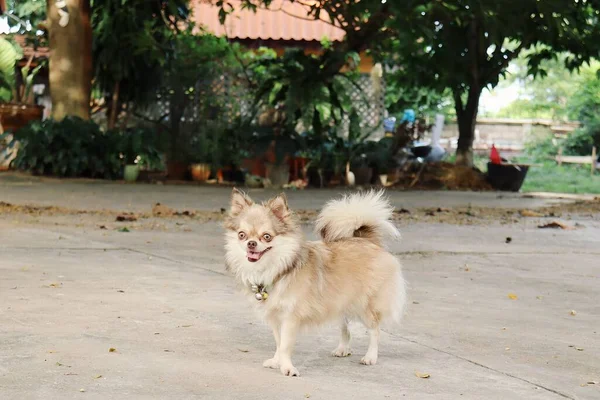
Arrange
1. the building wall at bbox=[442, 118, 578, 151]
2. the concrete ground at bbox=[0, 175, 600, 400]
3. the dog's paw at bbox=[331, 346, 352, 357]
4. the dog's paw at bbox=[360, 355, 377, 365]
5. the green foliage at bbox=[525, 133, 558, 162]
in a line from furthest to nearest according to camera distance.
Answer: the building wall at bbox=[442, 118, 578, 151]
the green foliage at bbox=[525, 133, 558, 162]
the dog's paw at bbox=[331, 346, 352, 357]
the dog's paw at bbox=[360, 355, 377, 365]
the concrete ground at bbox=[0, 175, 600, 400]

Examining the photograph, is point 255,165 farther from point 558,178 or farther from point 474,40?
point 558,178

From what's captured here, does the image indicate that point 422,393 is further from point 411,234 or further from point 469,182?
point 469,182

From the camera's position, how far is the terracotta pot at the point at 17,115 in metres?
21.4

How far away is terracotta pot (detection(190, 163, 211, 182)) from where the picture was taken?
20656 millimetres

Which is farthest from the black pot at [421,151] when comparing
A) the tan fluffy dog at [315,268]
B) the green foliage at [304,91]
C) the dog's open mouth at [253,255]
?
the dog's open mouth at [253,255]

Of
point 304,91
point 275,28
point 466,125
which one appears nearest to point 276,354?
point 304,91

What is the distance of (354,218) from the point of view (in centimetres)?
588

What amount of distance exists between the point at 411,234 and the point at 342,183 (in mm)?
8721

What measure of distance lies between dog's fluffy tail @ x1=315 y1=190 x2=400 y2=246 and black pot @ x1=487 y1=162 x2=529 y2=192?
16.4 metres

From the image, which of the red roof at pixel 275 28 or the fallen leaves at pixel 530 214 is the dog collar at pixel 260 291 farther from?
the red roof at pixel 275 28

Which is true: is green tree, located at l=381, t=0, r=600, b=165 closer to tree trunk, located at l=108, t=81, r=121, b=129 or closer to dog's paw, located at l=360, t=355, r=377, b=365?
tree trunk, located at l=108, t=81, r=121, b=129

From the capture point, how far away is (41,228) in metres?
11.3

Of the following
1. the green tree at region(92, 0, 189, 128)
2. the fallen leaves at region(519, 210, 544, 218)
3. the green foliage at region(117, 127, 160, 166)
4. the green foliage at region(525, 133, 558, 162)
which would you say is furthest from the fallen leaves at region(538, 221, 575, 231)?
the green foliage at region(525, 133, 558, 162)

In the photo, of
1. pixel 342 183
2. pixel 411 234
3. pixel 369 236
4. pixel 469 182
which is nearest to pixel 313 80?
pixel 342 183
